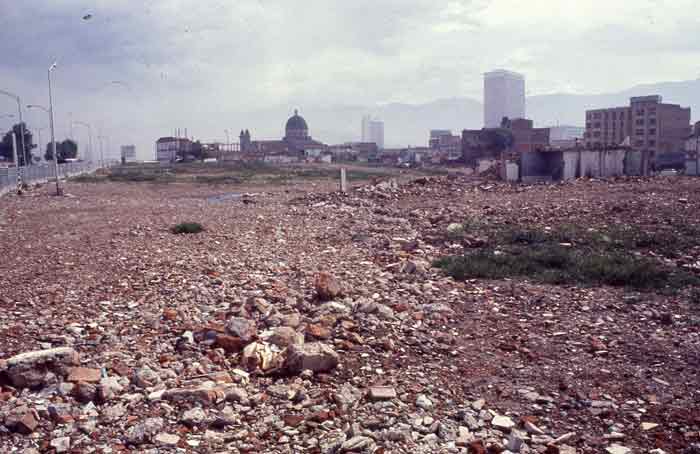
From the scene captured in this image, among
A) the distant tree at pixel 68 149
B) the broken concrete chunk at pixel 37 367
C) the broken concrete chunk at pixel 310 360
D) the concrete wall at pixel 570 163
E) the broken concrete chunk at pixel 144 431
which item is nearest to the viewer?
the broken concrete chunk at pixel 144 431

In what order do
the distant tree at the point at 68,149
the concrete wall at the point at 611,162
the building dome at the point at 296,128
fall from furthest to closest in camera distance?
1. the building dome at the point at 296,128
2. the distant tree at the point at 68,149
3. the concrete wall at the point at 611,162

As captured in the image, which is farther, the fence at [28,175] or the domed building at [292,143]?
the domed building at [292,143]

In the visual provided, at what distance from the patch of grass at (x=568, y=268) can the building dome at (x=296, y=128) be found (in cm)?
12102

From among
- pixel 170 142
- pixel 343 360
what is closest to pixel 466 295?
pixel 343 360

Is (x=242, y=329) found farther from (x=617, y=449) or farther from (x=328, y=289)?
(x=617, y=449)

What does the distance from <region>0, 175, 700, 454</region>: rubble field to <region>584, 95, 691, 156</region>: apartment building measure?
6179 cm

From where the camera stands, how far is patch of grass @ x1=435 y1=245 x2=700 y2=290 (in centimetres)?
870

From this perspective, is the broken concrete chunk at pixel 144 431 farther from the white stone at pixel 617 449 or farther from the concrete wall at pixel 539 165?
the concrete wall at pixel 539 165

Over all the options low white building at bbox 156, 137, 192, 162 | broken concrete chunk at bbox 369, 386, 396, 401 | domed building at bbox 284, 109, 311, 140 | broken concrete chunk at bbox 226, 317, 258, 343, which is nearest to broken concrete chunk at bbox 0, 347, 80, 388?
broken concrete chunk at bbox 226, 317, 258, 343

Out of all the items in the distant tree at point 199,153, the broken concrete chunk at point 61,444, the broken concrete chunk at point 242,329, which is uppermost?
the distant tree at point 199,153

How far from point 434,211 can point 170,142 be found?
378 ft

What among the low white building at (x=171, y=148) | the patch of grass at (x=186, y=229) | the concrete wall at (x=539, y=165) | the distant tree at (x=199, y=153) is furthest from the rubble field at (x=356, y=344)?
the low white building at (x=171, y=148)

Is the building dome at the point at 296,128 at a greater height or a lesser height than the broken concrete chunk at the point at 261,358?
greater

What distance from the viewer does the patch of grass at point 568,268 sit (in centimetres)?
870
